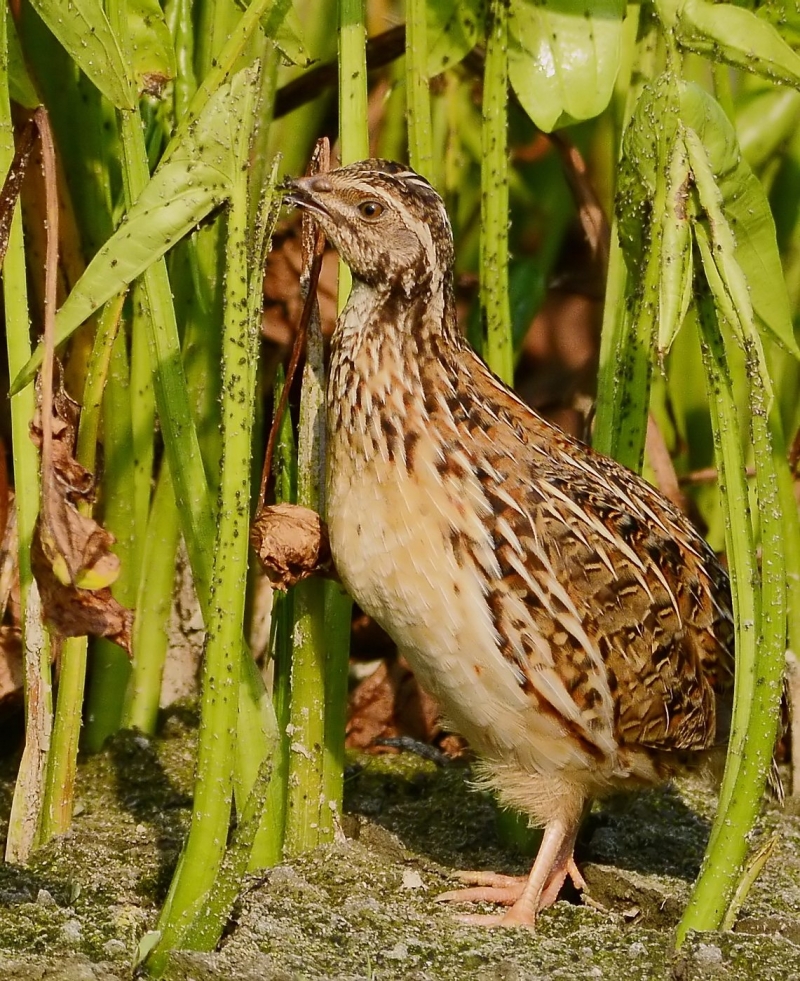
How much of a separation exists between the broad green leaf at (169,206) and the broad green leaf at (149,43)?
59cm

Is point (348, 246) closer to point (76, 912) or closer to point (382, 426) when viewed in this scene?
point (382, 426)

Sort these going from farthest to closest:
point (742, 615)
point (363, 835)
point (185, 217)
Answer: point (363, 835)
point (742, 615)
point (185, 217)

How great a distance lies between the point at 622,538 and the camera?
3.12m

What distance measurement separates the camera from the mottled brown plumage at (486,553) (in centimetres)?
293

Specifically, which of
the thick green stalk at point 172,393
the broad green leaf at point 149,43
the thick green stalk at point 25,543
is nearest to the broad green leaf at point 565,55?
the broad green leaf at point 149,43

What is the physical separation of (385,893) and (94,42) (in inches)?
71.8

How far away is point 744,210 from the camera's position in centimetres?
262

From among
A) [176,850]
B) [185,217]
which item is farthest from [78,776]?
[185,217]

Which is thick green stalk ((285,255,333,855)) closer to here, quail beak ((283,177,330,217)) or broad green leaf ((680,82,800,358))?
quail beak ((283,177,330,217))

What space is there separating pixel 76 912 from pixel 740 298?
1.74m

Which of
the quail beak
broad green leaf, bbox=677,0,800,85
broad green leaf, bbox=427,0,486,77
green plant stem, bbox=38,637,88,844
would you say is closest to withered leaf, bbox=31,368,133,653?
green plant stem, bbox=38,637,88,844

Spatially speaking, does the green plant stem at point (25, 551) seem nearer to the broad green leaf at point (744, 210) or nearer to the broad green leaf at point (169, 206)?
the broad green leaf at point (169, 206)

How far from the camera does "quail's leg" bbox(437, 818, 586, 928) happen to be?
3012 mm

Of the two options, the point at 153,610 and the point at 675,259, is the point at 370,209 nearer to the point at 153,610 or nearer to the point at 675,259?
the point at 675,259
